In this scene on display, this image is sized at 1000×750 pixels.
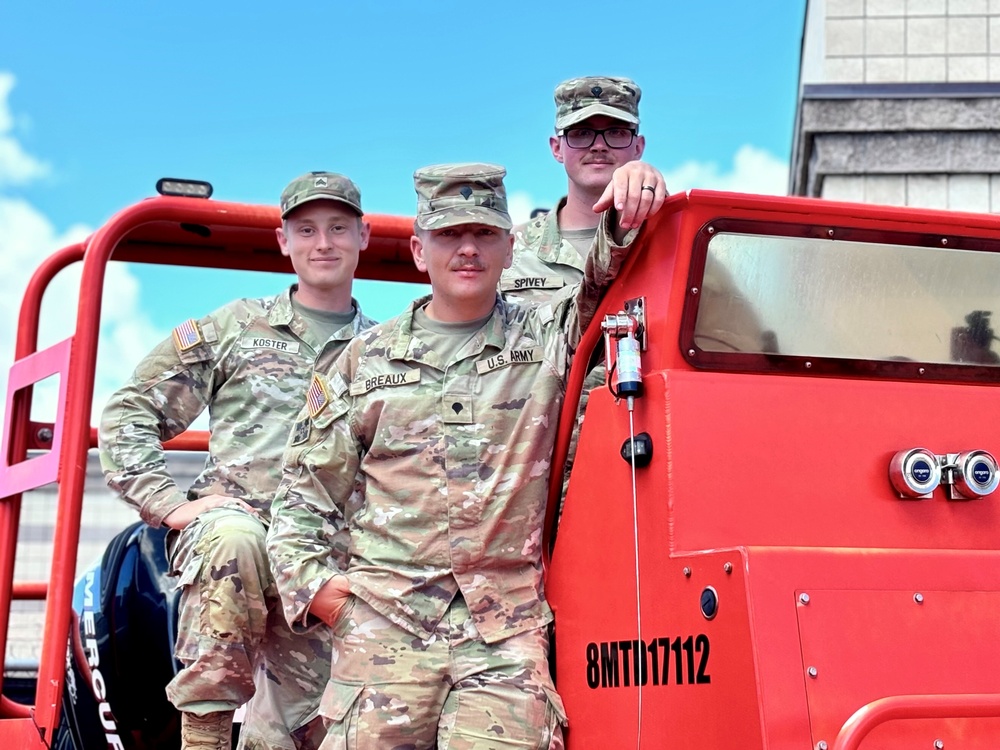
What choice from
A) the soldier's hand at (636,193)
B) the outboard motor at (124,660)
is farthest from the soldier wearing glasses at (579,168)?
the outboard motor at (124,660)

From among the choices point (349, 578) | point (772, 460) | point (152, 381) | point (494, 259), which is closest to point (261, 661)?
point (349, 578)

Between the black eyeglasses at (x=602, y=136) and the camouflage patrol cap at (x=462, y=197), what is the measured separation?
77cm

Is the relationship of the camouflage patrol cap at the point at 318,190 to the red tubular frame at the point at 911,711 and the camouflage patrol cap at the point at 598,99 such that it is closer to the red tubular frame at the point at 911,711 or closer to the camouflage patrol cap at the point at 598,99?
the camouflage patrol cap at the point at 598,99

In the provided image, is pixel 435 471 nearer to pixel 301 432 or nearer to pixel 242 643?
pixel 301 432

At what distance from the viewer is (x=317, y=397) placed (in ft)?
9.73

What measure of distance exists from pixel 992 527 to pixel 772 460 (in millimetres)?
474

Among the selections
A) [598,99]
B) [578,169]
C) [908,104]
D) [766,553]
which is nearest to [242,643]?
[766,553]

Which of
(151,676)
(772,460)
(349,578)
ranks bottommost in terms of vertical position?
(151,676)

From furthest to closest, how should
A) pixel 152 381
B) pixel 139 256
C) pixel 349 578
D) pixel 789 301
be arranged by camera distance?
pixel 139 256
pixel 152 381
pixel 349 578
pixel 789 301

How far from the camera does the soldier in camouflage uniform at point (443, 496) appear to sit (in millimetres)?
2631

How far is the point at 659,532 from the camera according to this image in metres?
2.39

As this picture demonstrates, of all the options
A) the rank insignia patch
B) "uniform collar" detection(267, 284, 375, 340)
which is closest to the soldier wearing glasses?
"uniform collar" detection(267, 284, 375, 340)

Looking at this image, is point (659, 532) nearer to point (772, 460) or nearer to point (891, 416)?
point (772, 460)

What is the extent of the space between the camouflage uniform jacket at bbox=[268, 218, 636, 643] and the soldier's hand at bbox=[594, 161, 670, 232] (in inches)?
3.2
